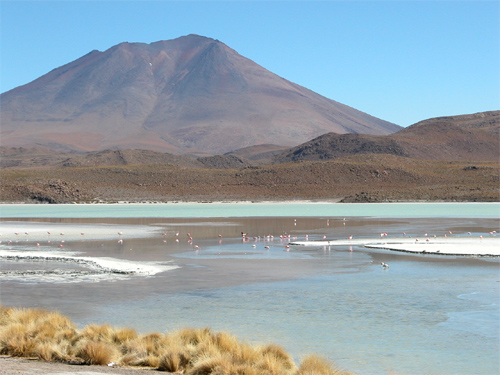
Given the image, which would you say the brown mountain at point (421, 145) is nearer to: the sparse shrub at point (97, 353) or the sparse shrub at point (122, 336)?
the sparse shrub at point (122, 336)

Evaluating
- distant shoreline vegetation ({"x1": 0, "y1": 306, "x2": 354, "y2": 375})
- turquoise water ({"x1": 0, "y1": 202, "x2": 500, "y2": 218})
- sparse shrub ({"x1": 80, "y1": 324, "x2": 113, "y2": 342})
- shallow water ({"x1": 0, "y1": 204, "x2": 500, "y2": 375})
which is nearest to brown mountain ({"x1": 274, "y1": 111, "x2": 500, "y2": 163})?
turquoise water ({"x1": 0, "y1": 202, "x2": 500, "y2": 218})

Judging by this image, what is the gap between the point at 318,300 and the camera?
44.8ft

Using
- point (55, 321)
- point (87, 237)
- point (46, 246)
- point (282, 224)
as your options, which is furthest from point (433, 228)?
point (55, 321)

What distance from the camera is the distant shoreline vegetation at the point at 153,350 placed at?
27.3ft

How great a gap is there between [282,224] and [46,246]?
633 inches

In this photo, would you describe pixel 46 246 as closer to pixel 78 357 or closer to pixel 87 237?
pixel 87 237

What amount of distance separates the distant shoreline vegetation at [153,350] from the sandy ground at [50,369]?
0.70 ft

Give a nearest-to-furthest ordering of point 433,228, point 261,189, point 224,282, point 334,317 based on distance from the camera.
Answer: point 334,317
point 224,282
point 433,228
point 261,189

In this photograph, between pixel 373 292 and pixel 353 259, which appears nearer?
pixel 373 292

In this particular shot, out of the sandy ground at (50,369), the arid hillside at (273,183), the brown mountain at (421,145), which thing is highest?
the brown mountain at (421,145)

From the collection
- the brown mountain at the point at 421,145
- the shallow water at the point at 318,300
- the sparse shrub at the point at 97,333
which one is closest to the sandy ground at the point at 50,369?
the sparse shrub at the point at 97,333

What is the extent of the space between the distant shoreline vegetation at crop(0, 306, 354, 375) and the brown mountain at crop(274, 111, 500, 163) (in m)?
125

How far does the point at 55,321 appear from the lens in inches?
400

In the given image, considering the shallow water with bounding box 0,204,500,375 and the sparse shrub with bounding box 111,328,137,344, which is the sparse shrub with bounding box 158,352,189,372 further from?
the shallow water with bounding box 0,204,500,375
